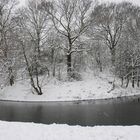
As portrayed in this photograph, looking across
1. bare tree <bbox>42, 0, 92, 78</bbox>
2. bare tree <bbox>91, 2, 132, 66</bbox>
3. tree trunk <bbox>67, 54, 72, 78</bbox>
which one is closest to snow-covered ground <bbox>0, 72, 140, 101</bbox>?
tree trunk <bbox>67, 54, 72, 78</bbox>

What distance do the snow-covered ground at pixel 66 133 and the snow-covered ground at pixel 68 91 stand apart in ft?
53.6

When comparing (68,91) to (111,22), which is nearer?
(68,91)

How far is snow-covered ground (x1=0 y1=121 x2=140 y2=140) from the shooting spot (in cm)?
976

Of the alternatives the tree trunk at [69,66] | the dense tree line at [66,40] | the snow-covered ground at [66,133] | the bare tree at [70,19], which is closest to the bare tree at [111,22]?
the dense tree line at [66,40]

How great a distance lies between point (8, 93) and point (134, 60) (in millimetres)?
17101

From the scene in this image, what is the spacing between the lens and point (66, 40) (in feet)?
113

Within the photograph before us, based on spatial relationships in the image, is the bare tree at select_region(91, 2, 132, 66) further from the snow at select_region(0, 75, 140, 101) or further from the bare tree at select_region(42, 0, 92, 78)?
the snow at select_region(0, 75, 140, 101)

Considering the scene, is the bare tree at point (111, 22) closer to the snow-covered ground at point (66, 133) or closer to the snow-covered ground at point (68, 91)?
the snow-covered ground at point (68, 91)

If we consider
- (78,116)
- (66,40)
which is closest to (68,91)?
(66,40)

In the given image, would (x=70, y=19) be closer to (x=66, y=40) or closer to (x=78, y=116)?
(x=66, y=40)

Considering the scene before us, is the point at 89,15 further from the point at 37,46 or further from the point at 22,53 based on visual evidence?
the point at 22,53

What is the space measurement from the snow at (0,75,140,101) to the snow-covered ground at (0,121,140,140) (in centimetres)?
A: 1635

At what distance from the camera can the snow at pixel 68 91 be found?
1102 inches

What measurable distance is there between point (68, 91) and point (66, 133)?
18.6 metres
